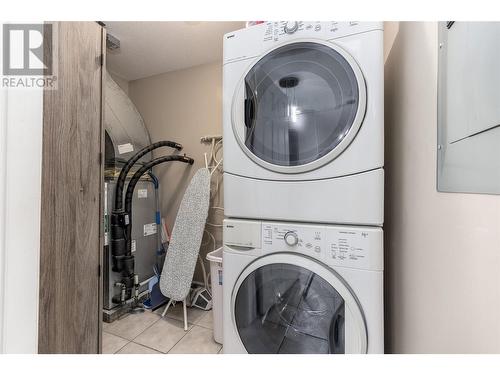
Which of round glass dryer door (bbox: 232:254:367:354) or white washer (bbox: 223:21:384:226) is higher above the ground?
white washer (bbox: 223:21:384:226)

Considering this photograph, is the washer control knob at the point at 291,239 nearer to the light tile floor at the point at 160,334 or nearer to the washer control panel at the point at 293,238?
the washer control panel at the point at 293,238

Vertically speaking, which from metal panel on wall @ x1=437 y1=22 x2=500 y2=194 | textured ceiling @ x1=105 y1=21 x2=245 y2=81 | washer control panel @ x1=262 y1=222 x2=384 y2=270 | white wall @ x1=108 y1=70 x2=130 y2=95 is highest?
textured ceiling @ x1=105 y1=21 x2=245 y2=81

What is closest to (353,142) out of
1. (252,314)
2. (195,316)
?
(252,314)

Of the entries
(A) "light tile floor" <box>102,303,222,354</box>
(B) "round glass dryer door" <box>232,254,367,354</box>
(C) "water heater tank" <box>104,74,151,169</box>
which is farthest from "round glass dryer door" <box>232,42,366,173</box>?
(C) "water heater tank" <box>104,74,151,169</box>

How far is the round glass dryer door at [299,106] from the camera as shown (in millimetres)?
798

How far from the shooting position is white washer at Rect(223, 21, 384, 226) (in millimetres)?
773

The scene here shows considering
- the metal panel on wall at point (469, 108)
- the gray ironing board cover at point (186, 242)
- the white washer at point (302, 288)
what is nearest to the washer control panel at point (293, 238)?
the white washer at point (302, 288)

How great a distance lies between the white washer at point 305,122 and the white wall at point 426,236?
0.40 feet

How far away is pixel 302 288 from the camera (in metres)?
0.85

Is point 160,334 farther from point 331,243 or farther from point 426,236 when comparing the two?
point 426,236

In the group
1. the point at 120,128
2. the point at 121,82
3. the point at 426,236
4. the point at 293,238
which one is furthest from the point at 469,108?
the point at 121,82

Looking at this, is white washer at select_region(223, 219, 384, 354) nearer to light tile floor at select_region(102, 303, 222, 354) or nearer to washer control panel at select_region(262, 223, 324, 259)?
washer control panel at select_region(262, 223, 324, 259)

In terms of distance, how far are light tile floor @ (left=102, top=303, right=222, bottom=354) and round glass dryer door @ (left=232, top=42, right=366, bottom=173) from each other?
1280 millimetres
